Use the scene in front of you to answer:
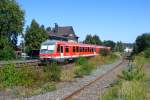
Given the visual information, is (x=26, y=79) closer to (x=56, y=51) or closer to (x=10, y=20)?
(x=56, y=51)

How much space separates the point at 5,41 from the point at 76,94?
53645 millimetres

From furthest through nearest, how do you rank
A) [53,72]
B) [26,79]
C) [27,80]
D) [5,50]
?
[5,50] < [53,72] < [26,79] < [27,80]

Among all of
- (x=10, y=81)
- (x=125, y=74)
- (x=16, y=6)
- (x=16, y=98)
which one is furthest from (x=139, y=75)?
(x=16, y=6)

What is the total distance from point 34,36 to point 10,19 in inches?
304

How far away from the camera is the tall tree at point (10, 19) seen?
71812mm

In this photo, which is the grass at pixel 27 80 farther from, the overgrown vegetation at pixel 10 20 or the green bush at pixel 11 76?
the overgrown vegetation at pixel 10 20

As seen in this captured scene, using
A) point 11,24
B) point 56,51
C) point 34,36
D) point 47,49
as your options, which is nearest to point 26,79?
point 56,51

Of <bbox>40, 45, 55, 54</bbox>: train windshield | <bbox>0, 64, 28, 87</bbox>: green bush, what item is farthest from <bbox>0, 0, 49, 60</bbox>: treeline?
<bbox>0, 64, 28, 87</bbox>: green bush

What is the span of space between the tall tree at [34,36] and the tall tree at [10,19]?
4821mm

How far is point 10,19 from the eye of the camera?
7256cm

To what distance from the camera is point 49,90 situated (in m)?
17.9

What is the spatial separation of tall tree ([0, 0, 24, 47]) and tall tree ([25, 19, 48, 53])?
482 cm

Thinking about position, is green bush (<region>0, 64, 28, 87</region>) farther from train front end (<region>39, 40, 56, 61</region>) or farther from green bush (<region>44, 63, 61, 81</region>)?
train front end (<region>39, 40, 56, 61</region>)

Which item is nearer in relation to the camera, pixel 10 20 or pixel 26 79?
pixel 26 79
